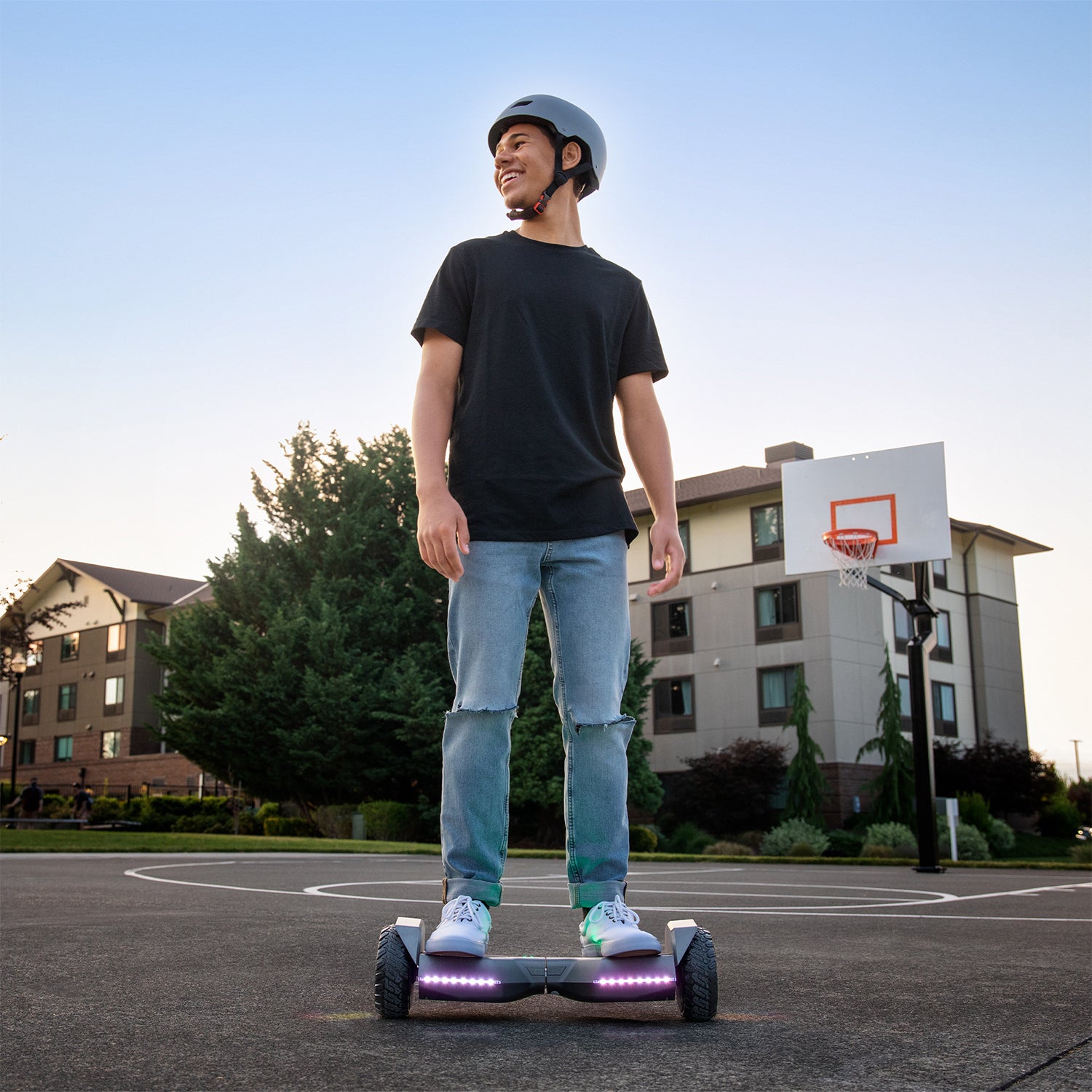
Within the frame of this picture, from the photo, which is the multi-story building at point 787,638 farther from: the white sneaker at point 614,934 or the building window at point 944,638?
the white sneaker at point 614,934

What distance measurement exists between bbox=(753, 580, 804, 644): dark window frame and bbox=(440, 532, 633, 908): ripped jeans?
31.6m

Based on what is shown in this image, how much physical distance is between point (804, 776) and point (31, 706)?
4002cm

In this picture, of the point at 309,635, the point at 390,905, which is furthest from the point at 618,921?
the point at 309,635

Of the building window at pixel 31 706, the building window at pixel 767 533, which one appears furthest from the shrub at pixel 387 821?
the building window at pixel 31 706

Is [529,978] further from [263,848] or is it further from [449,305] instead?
[263,848]

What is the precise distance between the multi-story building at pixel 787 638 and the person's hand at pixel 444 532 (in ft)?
96.7

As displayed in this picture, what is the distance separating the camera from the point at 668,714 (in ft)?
120

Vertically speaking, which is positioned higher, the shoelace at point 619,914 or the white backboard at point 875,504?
the white backboard at point 875,504

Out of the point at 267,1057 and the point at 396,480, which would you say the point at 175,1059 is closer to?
the point at 267,1057

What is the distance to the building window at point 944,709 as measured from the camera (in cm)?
3622

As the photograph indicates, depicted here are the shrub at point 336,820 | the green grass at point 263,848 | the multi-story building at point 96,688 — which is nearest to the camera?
the green grass at point 263,848

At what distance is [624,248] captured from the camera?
141 inches

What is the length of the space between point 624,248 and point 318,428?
27833 millimetres

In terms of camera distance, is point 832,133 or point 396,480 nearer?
point 832,133
